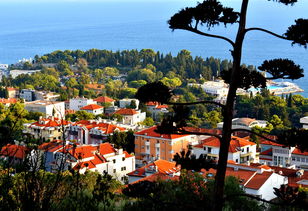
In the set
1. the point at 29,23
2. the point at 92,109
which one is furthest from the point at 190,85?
the point at 29,23

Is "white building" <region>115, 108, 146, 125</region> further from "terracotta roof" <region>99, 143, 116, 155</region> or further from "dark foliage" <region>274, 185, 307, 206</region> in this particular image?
"dark foliage" <region>274, 185, 307, 206</region>

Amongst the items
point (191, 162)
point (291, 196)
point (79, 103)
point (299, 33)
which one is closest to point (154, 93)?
point (191, 162)

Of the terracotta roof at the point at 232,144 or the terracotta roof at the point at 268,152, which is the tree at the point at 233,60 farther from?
the terracotta roof at the point at 268,152

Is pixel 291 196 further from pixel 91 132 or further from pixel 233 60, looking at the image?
pixel 91 132

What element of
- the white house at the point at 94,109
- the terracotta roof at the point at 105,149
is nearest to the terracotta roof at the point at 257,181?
the terracotta roof at the point at 105,149

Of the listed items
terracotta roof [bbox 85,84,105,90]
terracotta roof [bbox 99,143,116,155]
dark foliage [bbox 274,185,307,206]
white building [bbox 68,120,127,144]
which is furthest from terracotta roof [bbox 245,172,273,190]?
terracotta roof [bbox 85,84,105,90]

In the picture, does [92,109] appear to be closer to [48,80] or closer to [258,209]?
[48,80]
